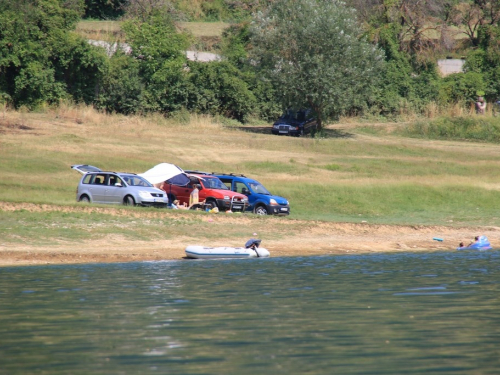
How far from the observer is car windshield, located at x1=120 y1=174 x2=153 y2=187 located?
99.7 ft

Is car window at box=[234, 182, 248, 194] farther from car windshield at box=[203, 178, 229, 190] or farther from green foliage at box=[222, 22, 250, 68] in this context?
green foliage at box=[222, 22, 250, 68]

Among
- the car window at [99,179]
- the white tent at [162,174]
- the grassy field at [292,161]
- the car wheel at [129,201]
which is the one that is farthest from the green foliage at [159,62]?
the car wheel at [129,201]

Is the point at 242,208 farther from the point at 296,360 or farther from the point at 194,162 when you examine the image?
the point at 296,360

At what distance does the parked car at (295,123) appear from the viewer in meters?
56.9

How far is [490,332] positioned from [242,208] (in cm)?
1974

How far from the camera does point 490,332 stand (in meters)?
11.6

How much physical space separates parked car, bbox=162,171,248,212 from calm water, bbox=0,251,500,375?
32.8ft

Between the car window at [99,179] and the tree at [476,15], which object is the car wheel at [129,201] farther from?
the tree at [476,15]

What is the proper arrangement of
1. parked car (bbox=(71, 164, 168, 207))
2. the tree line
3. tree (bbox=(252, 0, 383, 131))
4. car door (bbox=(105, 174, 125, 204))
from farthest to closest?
tree (bbox=(252, 0, 383, 131)), the tree line, car door (bbox=(105, 174, 125, 204)), parked car (bbox=(71, 164, 168, 207))

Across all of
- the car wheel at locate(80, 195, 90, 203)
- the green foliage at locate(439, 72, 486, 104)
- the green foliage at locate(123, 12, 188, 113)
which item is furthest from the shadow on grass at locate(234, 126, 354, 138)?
the car wheel at locate(80, 195, 90, 203)

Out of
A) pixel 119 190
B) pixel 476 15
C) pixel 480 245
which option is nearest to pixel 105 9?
pixel 476 15

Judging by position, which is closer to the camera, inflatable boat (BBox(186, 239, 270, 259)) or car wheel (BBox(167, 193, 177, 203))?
inflatable boat (BBox(186, 239, 270, 259))

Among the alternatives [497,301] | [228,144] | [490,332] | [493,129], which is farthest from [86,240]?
[493,129]

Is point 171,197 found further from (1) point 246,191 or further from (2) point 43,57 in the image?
(2) point 43,57
